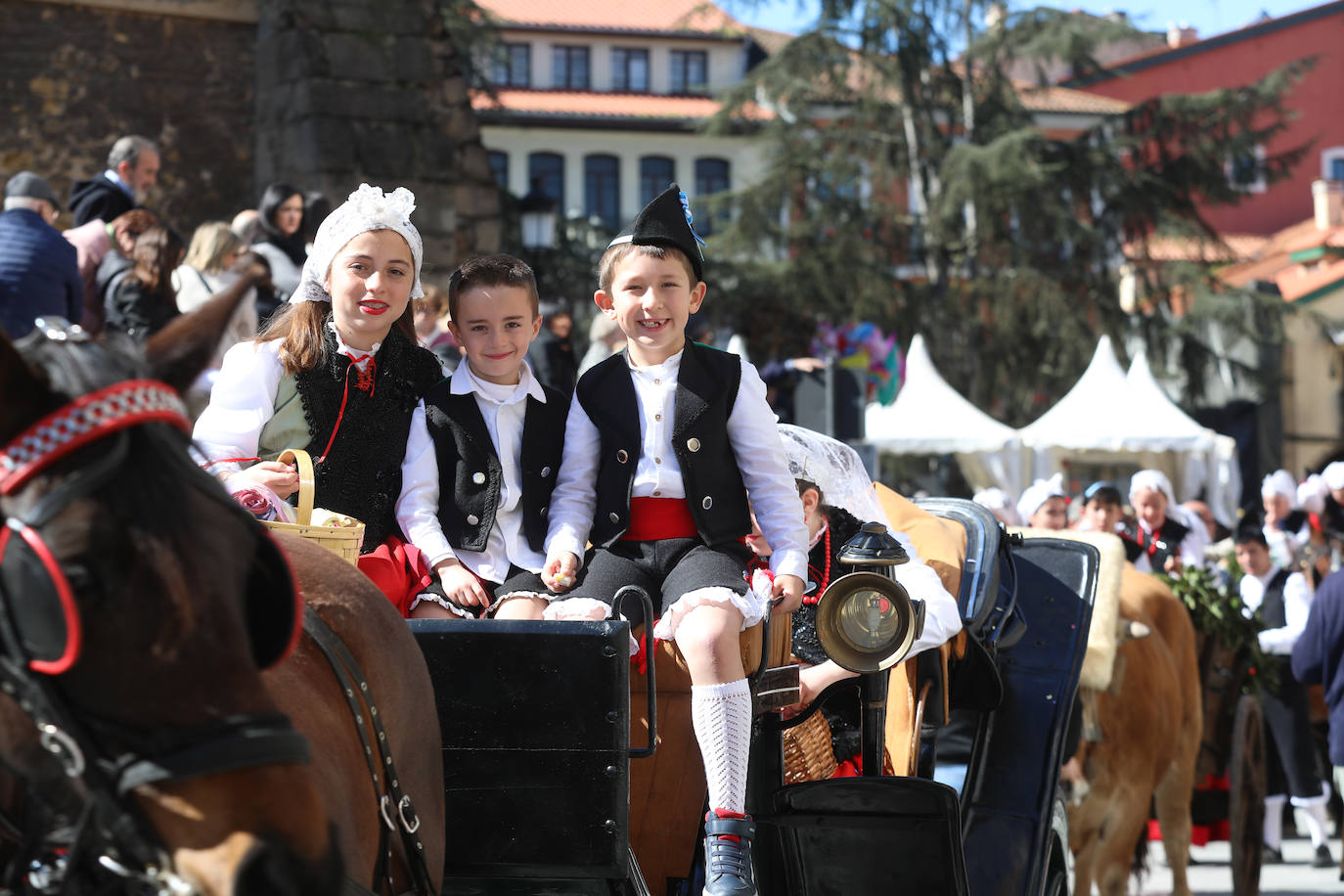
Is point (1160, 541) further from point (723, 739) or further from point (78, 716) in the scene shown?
point (78, 716)

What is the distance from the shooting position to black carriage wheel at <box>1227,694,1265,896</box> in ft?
28.2

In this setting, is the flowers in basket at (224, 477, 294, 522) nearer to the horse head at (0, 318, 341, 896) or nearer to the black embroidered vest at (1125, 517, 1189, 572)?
the horse head at (0, 318, 341, 896)

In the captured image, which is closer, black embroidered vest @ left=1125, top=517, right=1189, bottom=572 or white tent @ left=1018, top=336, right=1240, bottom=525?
black embroidered vest @ left=1125, top=517, right=1189, bottom=572

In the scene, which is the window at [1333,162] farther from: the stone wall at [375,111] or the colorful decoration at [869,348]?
the stone wall at [375,111]

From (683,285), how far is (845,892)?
1.59 m

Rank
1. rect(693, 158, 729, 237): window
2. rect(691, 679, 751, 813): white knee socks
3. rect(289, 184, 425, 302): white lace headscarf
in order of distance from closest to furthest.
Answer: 1. rect(691, 679, 751, 813): white knee socks
2. rect(289, 184, 425, 302): white lace headscarf
3. rect(693, 158, 729, 237): window

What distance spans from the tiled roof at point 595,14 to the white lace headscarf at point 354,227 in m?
43.5

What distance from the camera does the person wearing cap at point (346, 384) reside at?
3.88 m

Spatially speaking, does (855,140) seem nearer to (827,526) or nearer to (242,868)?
(827,526)

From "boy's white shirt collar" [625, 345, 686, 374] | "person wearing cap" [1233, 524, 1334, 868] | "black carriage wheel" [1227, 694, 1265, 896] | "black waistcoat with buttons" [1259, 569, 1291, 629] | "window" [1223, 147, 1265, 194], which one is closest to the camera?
"boy's white shirt collar" [625, 345, 686, 374]

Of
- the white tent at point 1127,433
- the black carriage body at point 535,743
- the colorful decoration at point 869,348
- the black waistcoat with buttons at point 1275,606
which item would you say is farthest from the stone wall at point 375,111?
the colorful decoration at point 869,348

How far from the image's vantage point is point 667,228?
4176 mm

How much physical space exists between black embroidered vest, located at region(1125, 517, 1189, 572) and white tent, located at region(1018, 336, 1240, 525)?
7522mm

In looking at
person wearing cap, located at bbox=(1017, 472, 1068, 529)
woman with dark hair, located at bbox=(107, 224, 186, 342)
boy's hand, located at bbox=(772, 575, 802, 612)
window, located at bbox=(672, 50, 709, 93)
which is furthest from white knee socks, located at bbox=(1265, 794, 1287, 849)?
window, located at bbox=(672, 50, 709, 93)
